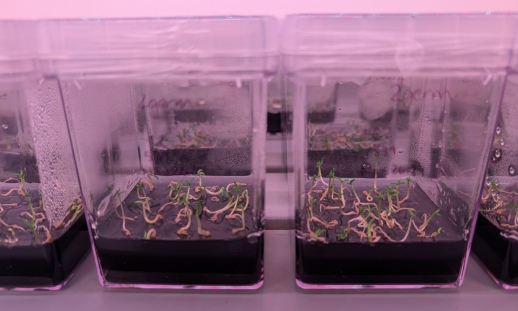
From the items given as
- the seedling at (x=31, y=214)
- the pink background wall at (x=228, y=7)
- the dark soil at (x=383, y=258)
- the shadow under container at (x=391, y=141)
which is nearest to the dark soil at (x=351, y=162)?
the shadow under container at (x=391, y=141)

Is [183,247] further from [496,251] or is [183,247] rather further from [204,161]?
[496,251]

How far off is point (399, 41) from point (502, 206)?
12.7 inches

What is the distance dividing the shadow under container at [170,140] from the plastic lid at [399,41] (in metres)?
0.04

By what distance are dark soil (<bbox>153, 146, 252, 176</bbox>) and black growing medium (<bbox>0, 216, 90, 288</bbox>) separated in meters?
0.20

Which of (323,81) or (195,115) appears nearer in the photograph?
(323,81)

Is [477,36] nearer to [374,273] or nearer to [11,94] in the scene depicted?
[374,273]

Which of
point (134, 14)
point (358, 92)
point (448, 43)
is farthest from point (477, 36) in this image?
point (134, 14)

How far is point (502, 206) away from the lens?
602 mm

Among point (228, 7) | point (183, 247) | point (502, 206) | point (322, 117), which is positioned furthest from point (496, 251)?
point (228, 7)

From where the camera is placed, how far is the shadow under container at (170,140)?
18.9 inches

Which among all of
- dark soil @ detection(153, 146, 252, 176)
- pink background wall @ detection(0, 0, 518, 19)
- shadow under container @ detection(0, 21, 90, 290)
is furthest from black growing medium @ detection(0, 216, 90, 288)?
pink background wall @ detection(0, 0, 518, 19)

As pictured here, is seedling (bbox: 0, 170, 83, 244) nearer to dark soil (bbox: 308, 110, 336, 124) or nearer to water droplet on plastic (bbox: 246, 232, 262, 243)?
water droplet on plastic (bbox: 246, 232, 262, 243)

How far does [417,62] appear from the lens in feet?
1.58

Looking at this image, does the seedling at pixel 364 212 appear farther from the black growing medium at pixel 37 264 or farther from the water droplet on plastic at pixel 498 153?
the black growing medium at pixel 37 264
